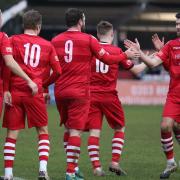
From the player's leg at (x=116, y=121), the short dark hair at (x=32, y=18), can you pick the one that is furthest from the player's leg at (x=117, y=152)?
the short dark hair at (x=32, y=18)

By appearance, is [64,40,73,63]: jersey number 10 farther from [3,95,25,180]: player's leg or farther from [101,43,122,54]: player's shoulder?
[101,43,122,54]: player's shoulder

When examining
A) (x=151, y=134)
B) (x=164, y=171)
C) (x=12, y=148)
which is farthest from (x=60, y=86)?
(x=151, y=134)

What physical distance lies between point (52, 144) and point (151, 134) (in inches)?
148

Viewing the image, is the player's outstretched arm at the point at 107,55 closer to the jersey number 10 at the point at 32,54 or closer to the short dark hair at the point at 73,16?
the short dark hair at the point at 73,16

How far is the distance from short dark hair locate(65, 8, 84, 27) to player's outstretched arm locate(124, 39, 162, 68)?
0.69m

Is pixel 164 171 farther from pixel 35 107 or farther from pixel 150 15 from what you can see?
pixel 150 15

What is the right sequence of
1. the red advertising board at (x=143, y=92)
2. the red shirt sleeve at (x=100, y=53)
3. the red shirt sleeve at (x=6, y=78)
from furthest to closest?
the red advertising board at (x=143, y=92) < the red shirt sleeve at (x=100, y=53) < the red shirt sleeve at (x=6, y=78)

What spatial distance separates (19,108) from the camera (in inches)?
433

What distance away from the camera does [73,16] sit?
11141 millimetres

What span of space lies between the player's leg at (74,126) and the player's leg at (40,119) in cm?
31

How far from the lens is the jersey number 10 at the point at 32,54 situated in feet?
35.9

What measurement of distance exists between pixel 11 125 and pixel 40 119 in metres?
0.38

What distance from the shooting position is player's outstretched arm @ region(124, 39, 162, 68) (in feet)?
36.7

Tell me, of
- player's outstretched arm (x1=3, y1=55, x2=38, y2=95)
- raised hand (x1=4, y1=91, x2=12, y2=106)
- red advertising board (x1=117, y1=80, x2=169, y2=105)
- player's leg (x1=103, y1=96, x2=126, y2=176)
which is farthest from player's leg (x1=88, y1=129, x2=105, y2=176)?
red advertising board (x1=117, y1=80, x2=169, y2=105)
